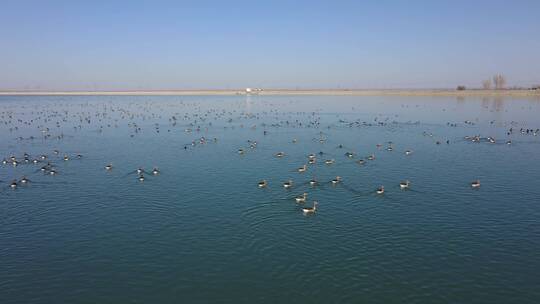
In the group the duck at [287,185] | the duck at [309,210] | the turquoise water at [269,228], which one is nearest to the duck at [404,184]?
the turquoise water at [269,228]

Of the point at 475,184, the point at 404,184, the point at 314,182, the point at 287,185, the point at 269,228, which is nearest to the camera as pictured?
the point at 269,228

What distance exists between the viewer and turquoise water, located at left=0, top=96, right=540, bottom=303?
23.9 metres

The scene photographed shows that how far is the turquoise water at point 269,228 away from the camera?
23.9 metres

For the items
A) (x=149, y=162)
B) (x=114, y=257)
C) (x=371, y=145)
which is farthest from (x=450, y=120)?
(x=114, y=257)

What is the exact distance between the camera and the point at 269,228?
32.0 metres

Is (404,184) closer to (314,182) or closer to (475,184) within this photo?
(475,184)

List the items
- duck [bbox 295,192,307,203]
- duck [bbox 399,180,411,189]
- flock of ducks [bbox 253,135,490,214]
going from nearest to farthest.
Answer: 1. flock of ducks [bbox 253,135,490,214]
2. duck [bbox 295,192,307,203]
3. duck [bbox 399,180,411,189]

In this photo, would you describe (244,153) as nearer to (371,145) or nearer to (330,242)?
(371,145)

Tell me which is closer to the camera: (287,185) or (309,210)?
(309,210)

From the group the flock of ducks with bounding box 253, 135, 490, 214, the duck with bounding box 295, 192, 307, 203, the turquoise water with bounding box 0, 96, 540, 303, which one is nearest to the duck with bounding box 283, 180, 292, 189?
the flock of ducks with bounding box 253, 135, 490, 214

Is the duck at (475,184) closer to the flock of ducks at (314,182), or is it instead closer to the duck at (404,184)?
the flock of ducks at (314,182)

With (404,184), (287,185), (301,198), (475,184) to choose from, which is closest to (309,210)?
(301,198)

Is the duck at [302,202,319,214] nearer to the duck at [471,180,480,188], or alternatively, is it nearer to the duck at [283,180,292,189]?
the duck at [283,180,292,189]

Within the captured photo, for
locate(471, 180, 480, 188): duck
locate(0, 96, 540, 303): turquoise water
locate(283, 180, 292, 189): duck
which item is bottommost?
locate(0, 96, 540, 303): turquoise water
